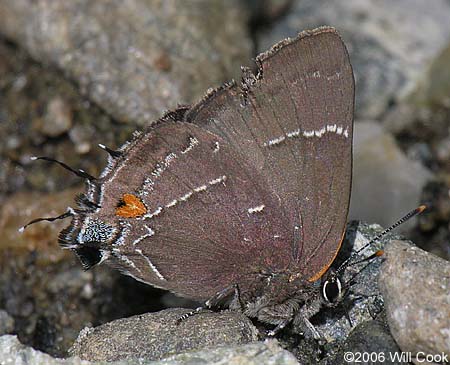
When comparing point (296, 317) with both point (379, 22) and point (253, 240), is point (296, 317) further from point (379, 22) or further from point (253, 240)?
point (379, 22)

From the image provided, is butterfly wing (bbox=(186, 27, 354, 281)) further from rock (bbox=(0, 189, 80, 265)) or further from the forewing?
rock (bbox=(0, 189, 80, 265))

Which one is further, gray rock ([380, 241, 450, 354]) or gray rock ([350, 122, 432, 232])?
gray rock ([350, 122, 432, 232])

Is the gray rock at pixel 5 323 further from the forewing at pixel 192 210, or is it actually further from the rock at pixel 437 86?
the rock at pixel 437 86

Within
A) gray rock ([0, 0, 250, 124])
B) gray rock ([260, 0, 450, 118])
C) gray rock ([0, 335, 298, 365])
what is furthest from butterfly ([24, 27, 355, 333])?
gray rock ([260, 0, 450, 118])

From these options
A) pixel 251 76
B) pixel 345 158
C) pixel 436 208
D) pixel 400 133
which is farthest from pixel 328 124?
pixel 400 133

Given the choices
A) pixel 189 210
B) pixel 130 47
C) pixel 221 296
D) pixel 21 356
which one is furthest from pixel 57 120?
pixel 21 356

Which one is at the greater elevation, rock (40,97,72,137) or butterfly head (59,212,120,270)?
rock (40,97,72,137)

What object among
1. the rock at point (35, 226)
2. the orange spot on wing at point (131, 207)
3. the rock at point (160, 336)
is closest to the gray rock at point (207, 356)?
the rock at point (160, 336)
